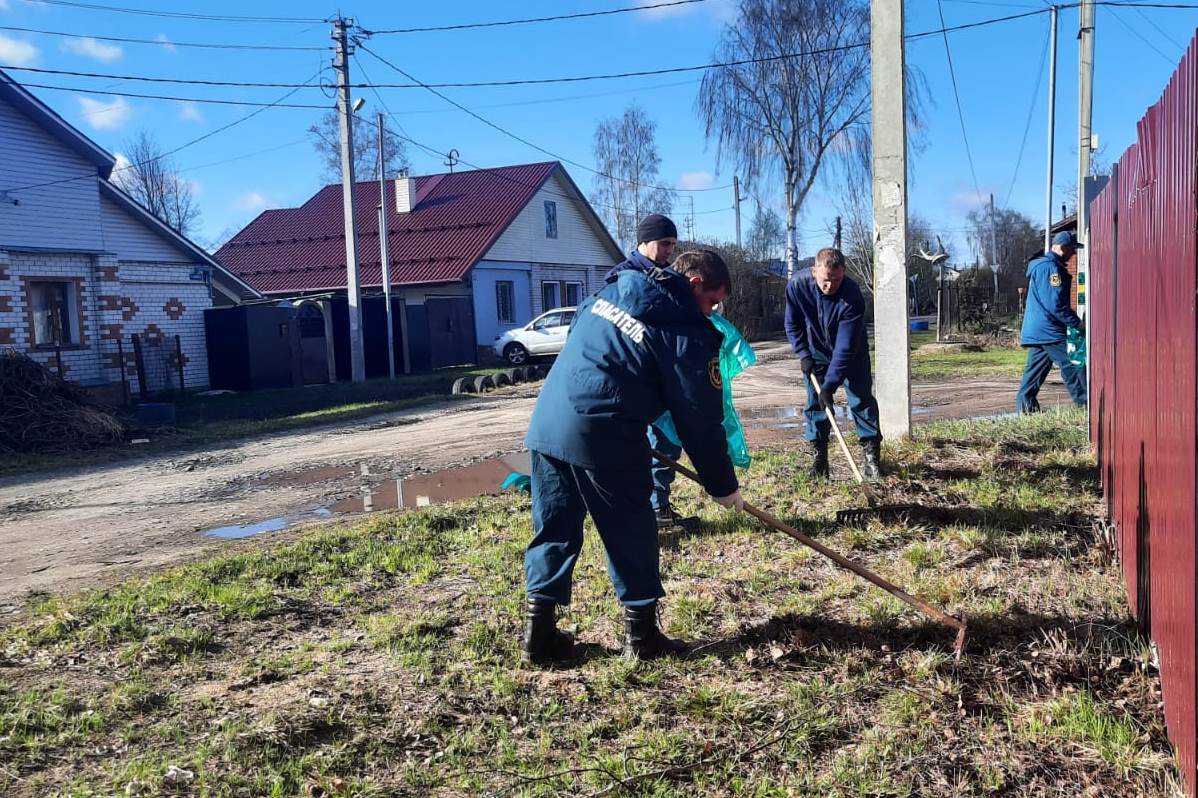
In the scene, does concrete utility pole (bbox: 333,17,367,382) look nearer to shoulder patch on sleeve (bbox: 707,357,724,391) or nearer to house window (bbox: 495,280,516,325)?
house window (bbox: 495,280,516,325)

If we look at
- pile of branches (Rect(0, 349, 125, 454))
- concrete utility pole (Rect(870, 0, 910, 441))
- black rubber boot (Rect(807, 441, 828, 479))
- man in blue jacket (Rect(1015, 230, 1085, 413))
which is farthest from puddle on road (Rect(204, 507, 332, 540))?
man in blue jacket (Rect(1015, 230, 1085, 413))

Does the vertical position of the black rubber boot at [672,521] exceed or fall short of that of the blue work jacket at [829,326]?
it falls short

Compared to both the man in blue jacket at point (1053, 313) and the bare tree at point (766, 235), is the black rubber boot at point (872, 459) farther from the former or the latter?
the bare tree at point (766, 235)

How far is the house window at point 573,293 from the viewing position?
32778 millimetres

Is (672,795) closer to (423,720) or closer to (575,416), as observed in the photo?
(423,720)

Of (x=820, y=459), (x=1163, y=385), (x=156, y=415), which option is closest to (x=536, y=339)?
(x=156, y=415)

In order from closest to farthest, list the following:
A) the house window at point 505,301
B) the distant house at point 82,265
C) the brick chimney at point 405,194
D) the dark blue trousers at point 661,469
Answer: the dark blue trousers at point 661,469
the distant house at point 82,265
the house window at point 505,301
the brick chimney at point 405,194

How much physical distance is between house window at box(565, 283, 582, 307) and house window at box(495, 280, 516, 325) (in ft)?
12.4

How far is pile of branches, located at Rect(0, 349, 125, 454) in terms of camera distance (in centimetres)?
1159

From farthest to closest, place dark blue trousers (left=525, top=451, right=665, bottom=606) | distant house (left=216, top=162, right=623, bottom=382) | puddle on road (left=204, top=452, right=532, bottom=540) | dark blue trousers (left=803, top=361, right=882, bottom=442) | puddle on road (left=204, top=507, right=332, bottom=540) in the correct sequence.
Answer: distant house (left=216, top=162, right=623, bottom=382), puddle on road (left=204, top=452, right=532, bottom=540), puddle on road (left=204, top=507, right=332, bottom=540), dark blue trousers (left=803, top=361, right=882, bottom=442), dark blue trousers (left=525, top=451, right=665, bottom=606)

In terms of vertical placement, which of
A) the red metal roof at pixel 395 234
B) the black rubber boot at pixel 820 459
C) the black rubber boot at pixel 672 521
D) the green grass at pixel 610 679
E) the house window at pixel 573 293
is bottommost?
the green grass at pixel 610 679

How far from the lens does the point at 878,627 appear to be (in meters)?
3.89

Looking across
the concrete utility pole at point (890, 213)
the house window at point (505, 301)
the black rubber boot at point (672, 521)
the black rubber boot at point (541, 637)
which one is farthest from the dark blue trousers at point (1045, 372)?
the house window at point (505, 301)

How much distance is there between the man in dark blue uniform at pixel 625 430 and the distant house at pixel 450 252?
19507mm
